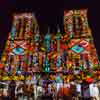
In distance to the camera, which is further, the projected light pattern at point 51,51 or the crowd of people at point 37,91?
the projected light pattern at point 51,51

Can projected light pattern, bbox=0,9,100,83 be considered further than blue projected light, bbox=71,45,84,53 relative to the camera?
No

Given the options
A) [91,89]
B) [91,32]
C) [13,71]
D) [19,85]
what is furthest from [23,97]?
[91,32]

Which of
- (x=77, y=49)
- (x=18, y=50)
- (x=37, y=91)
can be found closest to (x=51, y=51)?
(x=77, y=49)

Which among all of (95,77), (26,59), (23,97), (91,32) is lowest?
(23,97)

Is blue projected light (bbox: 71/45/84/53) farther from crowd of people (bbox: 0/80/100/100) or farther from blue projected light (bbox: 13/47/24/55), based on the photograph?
blue projected light (bbox: 13/47/24/55)

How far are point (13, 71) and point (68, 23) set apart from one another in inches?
86.3

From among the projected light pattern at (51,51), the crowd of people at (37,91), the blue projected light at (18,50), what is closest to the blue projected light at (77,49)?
the projected light pattern at (51,51)

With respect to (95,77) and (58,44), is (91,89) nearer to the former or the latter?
(95,77)

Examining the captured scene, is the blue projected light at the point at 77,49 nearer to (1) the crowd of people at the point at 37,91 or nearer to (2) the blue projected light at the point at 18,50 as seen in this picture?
(1) the crowd of people at the point at 37,91

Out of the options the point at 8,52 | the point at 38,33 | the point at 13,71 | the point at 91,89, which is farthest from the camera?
the point at 38,33

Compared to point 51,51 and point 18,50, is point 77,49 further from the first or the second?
point 18,50

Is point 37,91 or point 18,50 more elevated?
point 18,50

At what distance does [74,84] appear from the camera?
619cm

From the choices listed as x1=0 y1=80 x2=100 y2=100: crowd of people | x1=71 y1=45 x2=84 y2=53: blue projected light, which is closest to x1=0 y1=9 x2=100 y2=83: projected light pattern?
x1=71 y1=45 x2=84 y2=53: blue projected light
